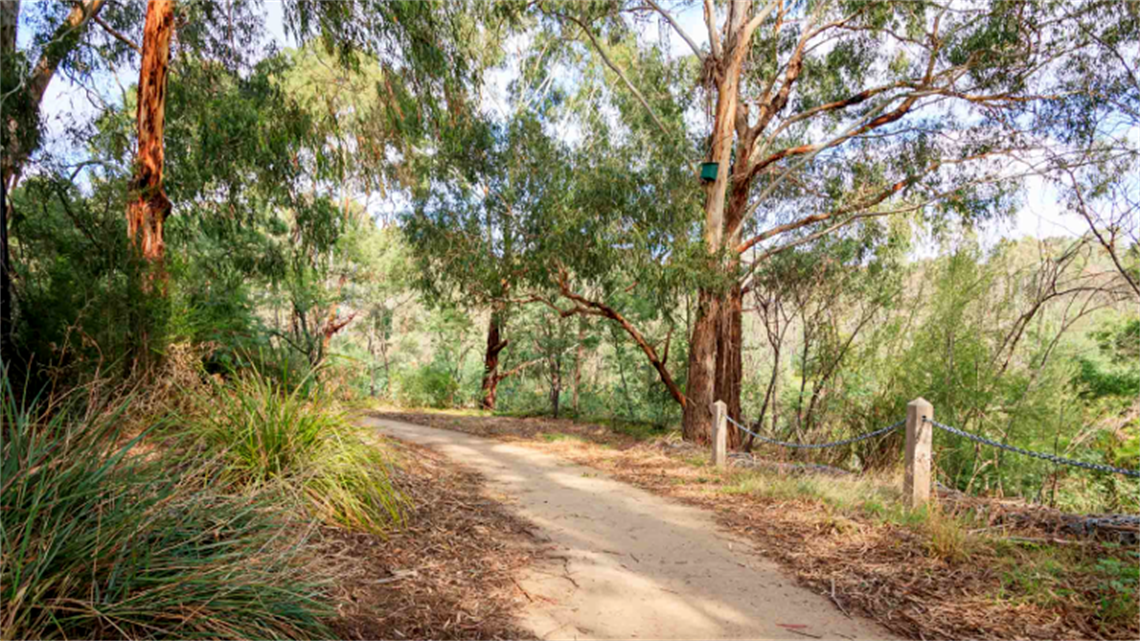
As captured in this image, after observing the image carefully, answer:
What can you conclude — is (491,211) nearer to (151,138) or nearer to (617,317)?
(617,317)

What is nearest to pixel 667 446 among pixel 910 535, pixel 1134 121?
pixel 910 535

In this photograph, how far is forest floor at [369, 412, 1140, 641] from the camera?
117 inches

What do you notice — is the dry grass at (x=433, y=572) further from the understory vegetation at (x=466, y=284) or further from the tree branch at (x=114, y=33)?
the tree branch at (x=114, y=33)

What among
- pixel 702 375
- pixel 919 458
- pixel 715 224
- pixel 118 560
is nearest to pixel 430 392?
pixel 702 375

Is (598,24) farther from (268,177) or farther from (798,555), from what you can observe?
(798,555)

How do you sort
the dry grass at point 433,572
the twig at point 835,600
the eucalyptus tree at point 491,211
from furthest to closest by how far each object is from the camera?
the eucalyptus tree at point 491,211, the twig at point 835,600, the dry grass at point 433,572

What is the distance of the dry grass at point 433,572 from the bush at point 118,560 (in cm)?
38

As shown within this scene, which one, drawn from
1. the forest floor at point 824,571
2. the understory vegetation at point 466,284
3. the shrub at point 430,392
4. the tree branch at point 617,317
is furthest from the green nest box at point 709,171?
the shrub at point 430,392

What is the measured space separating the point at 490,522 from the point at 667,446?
544cm

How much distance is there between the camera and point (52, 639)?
1727 millimetres

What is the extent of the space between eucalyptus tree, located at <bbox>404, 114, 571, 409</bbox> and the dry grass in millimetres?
6542

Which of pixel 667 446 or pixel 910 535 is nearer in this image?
pixel 910 535

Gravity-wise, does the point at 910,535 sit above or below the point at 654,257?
below

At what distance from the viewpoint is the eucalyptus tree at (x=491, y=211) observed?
10945 mm
